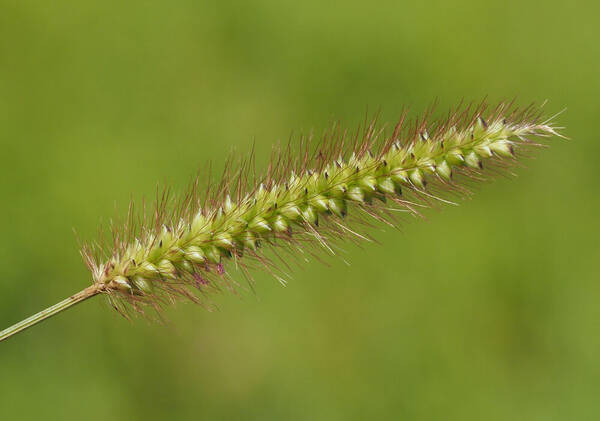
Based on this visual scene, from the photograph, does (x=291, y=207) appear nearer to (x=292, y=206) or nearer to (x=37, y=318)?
(x=292, y=206)

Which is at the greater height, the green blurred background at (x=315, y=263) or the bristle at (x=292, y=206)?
the green blurred background at (x=315, y=263)

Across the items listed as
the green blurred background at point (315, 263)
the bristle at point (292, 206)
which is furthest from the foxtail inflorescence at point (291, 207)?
the green blurred background at point (315, 263)

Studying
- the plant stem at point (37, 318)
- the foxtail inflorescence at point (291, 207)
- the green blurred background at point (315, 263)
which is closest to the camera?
the plant stem at point (37, 318)

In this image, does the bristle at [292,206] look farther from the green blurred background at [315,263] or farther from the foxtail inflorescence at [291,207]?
the green blurred background at [315,263]

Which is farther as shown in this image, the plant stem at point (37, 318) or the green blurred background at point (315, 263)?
the green blurred background at point (315, 263)

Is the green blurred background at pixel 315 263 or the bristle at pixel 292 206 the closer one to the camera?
the bristle at pixel 292 206

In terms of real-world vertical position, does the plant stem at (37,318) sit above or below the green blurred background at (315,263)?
below

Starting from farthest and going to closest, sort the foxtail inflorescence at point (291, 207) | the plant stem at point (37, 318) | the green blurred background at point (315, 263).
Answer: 1. the green blurred background at point (315, 263)
2. the foxtail inflorescence at point (291, 207)
3. the plant stem at point (37, 318)

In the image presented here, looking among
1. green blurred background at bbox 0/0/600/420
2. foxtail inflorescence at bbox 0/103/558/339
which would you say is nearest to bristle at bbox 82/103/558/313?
foxtail inflorescence at bbox 0/103/558/339

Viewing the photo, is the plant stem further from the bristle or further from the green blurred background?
the green blurred background

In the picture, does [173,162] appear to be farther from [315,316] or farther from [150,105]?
[315,316]

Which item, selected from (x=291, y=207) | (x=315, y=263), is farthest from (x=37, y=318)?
(x=315, y=263)
